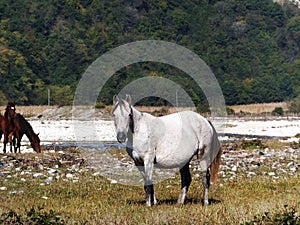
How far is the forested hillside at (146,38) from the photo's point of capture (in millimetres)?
96188

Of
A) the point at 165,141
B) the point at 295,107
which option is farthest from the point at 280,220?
Answer: the point at 295,107

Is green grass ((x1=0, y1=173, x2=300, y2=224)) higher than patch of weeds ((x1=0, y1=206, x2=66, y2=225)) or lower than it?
lower

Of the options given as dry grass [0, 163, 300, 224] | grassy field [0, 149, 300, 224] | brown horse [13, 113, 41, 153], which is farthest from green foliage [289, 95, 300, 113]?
dry grass [0, 163, 300, 224]

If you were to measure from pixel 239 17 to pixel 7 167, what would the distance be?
11760cm

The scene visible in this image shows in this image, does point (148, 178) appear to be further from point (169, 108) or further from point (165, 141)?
point (169, 108)

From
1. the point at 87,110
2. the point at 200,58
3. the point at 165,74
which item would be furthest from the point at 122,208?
the point at 200,58

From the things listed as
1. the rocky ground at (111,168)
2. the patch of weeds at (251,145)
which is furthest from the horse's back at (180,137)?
the patch of weeds at (251,145)

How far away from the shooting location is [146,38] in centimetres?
11456

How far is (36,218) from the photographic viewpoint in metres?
9.98

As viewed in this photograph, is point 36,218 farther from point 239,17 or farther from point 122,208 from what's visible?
point 239,17

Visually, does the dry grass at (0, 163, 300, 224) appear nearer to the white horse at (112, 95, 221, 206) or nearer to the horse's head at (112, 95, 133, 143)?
the white horse at (112, 95, 221, 206)

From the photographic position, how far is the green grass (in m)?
10.9

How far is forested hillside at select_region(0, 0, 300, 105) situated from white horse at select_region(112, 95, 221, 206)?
7153 cm

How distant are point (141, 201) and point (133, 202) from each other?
253mm
